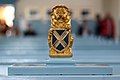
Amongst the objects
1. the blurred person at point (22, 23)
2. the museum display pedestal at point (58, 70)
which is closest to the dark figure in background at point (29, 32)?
the blurred person at point (22, 23)

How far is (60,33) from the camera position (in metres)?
3.68

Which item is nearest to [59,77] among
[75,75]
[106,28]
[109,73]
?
[75,75]

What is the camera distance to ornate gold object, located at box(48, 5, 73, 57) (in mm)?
3654

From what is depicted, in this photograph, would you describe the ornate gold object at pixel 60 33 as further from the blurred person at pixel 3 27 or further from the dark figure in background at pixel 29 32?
the blurred person at pixel 3 27

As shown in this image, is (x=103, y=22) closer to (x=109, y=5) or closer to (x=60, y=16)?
(x=109, y=5)

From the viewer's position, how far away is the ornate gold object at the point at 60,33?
365 centimetres

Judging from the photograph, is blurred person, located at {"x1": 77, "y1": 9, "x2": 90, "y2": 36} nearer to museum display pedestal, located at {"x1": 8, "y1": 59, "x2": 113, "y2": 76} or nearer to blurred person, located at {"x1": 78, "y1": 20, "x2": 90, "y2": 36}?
blurred person, located at {"x1": 78, "y1": 20, "x2": 90, "y2": 36}

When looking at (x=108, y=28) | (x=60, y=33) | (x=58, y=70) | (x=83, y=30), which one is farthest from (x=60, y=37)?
(x=83, y=30)

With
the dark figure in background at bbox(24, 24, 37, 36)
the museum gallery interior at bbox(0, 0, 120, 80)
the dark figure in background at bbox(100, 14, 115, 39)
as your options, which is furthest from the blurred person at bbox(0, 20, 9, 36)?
the dark figure in background at bbox(100, 14, 115, 39)

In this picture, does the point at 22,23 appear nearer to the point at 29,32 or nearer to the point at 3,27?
the point at 29,32

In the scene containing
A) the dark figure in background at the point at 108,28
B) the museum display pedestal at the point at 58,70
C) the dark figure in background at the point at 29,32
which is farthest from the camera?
the dark figure in background at the point at 29,32

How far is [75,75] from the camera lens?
345 cm

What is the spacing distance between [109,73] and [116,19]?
15295 millimetres

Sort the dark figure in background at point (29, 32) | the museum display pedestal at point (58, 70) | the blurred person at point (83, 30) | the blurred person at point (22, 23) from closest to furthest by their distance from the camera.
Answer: the museum display pedestal at point (58, 70), the blurred person at point (83, 30), the dark figure in background at point (29, 32), the blurred person at point (22, 23)
